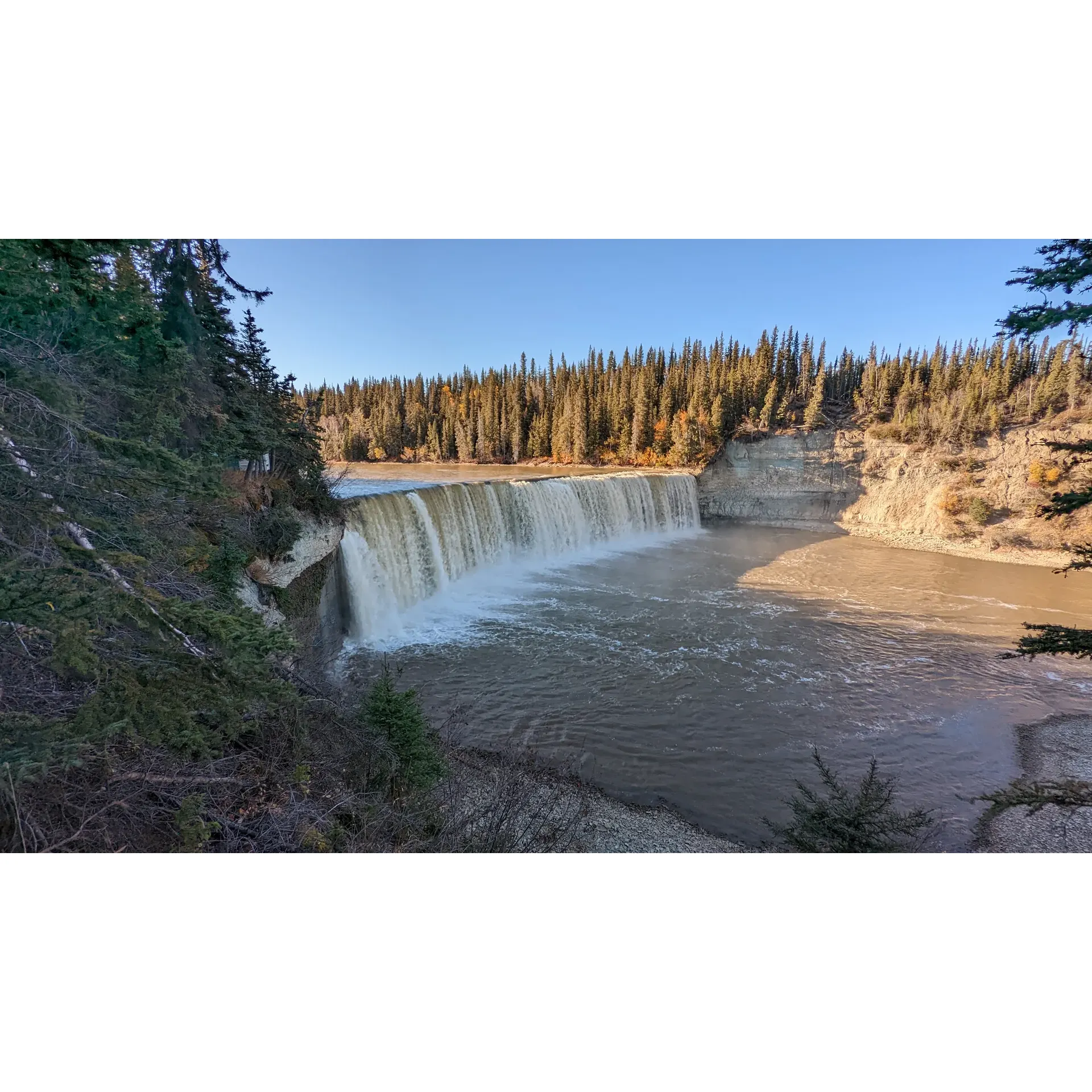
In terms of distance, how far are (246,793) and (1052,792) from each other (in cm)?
759

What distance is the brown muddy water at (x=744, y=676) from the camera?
16.5 ft

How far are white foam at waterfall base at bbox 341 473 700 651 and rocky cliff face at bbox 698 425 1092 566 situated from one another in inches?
241

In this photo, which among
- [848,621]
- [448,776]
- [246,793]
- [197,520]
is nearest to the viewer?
[246,793]

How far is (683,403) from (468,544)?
21531 mm

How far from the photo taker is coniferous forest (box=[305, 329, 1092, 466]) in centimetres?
1878

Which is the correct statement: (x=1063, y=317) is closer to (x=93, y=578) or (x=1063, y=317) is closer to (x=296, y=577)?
(x=93, y=578)

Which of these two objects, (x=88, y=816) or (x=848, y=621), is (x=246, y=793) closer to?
(x=88, y=816)

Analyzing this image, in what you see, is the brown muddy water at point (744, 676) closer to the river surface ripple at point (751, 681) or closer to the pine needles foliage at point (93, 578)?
the river surface ripple at point (751, 681)

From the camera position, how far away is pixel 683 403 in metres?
28.7

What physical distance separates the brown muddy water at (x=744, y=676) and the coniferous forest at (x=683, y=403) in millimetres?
10120

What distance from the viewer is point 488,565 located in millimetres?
12836

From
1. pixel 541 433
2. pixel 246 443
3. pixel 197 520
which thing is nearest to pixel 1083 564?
pixel 197 520

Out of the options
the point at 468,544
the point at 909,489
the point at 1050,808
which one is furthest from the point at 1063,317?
the point at 909,489

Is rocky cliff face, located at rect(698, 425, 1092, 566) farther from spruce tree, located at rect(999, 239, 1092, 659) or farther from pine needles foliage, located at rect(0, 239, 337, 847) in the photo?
pine needles foliage, located at rect(0, 239, 337, 847)
